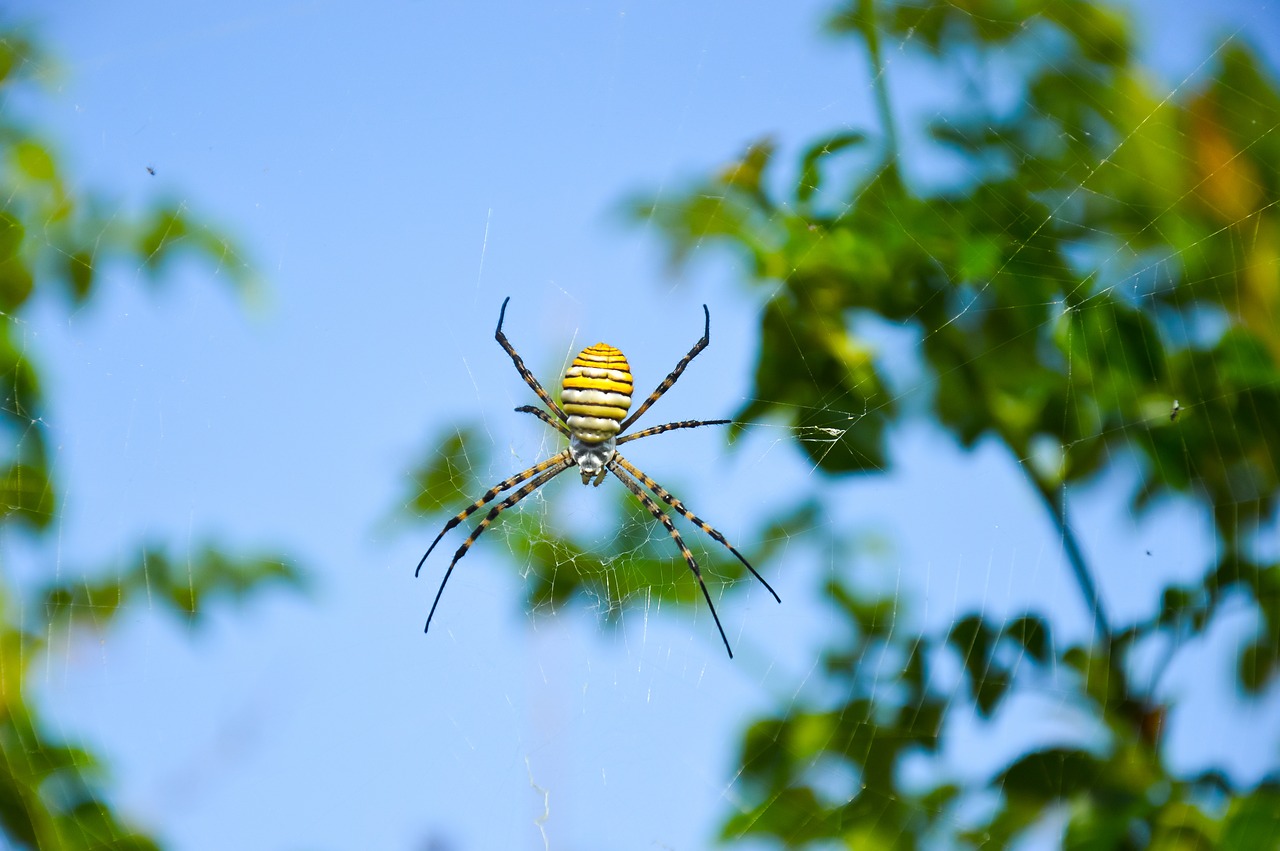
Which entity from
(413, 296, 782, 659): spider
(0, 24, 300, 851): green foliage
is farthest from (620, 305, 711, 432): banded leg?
(0, 24, 300, 851): green foliage

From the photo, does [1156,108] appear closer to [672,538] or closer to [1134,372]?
[1134,372]

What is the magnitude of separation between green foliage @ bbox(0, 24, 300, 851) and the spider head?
1.89 m

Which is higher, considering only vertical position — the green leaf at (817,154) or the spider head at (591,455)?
the green leaf at (817,154)

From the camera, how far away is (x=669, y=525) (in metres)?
4.48

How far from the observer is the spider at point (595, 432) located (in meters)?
4.56

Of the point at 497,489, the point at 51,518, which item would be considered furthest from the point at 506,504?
the point at 51,518

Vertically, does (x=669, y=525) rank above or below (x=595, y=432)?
below

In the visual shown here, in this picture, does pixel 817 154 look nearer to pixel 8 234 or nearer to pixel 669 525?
pixel 669 525

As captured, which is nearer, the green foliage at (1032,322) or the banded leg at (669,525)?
the green foliage at (1032,322)

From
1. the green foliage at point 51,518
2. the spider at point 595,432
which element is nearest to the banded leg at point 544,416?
the spider at point 595,432

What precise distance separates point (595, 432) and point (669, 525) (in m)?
0.68

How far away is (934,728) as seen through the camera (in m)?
2.80

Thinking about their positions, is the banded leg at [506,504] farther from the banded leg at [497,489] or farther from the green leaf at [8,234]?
the green leaf at [8,234]

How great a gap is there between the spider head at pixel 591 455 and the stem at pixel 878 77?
2488 mm
